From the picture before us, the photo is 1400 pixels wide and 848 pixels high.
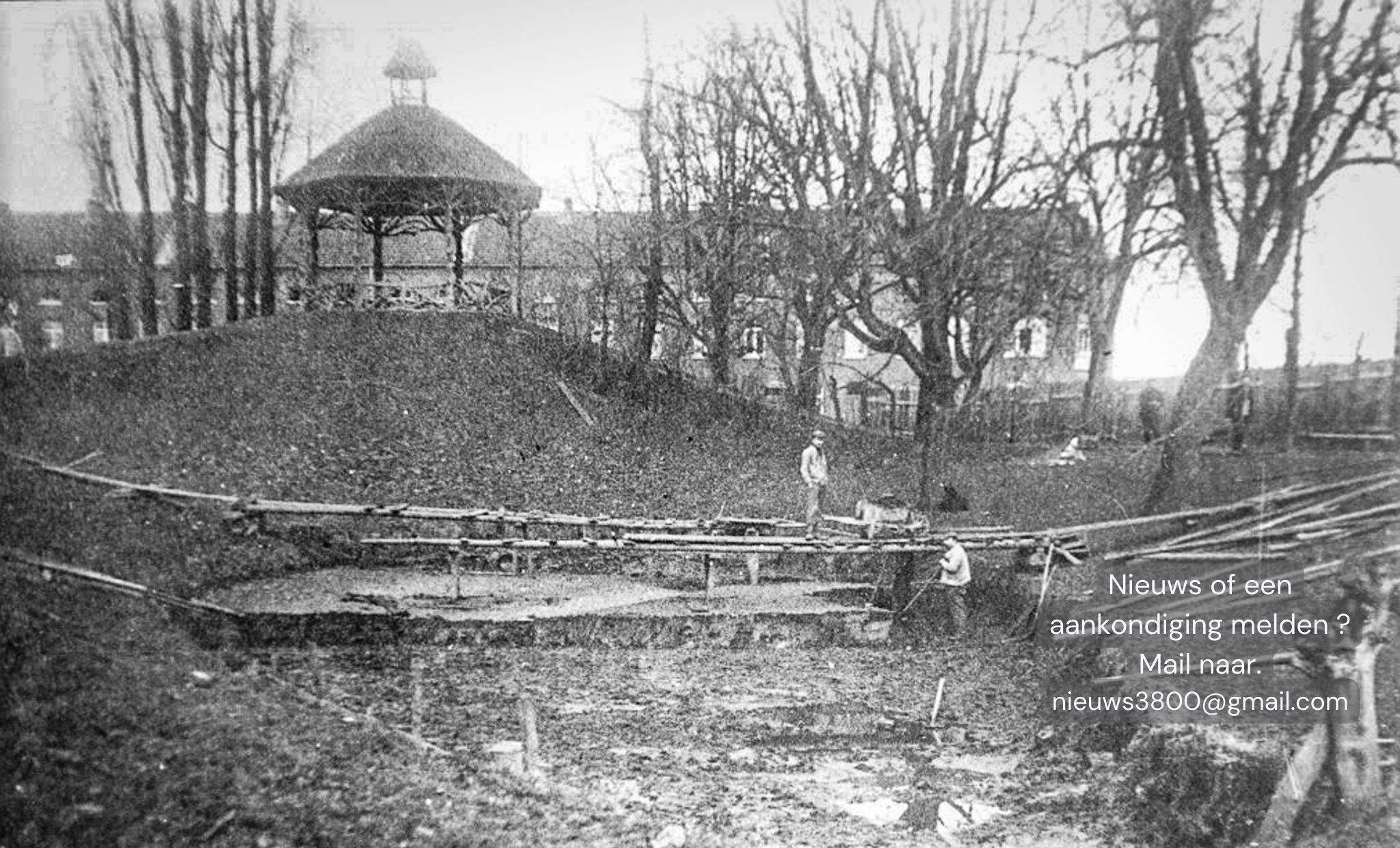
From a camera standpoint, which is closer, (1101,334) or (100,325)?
(100,325)

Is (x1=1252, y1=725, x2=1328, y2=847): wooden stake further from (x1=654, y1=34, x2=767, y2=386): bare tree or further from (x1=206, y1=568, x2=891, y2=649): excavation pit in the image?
(x1=654, y1=34, x2=767, y2=386): bare tree

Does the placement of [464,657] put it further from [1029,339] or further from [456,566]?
[1029,339]

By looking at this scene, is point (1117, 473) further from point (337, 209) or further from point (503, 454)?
point (337, 209)

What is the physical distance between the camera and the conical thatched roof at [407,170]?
12.6 ft

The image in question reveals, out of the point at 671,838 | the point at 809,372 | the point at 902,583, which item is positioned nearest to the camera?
the point at 671,838

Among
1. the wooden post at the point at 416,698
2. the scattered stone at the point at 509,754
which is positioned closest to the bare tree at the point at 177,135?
the wooden post at the point at 416,698

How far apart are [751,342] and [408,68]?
196cm

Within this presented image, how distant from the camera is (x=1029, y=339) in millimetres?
4047

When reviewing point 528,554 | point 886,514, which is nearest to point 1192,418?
point 886,514

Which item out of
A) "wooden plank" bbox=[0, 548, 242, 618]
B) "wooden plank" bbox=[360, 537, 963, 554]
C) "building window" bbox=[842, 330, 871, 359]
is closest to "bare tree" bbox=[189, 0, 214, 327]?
"wooden plank" bbox=[0, 548, 242, 618]

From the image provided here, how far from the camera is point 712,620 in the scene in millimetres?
4570

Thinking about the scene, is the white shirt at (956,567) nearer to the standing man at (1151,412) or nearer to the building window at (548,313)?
the standing man at (1151,412)

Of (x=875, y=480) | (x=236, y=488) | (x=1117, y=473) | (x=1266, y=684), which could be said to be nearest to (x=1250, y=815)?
(x=1266, y=684)

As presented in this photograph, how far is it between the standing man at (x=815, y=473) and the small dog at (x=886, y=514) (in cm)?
23
